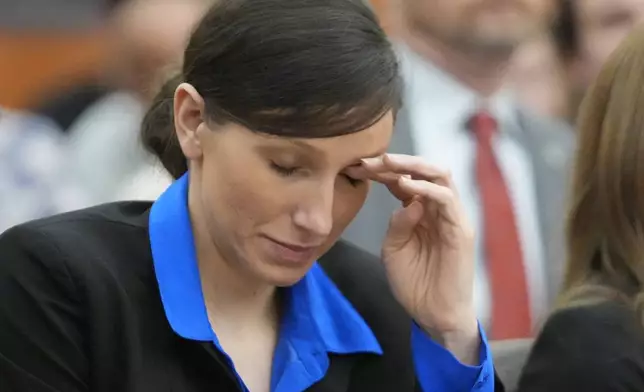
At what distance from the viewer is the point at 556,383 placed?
46.4 inches

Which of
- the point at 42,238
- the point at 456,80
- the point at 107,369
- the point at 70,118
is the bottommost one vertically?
the point at 70,118

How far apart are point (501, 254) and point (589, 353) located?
826 millimetres

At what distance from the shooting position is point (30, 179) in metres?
2.19

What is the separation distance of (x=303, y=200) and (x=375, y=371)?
0.91 ft

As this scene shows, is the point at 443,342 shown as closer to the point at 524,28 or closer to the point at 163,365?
the point at 163,365

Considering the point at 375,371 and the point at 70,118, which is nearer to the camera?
the point at 375,371

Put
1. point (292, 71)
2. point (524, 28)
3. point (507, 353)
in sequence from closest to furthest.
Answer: point (292, 71) → point (507, 353) → point (524, 28)

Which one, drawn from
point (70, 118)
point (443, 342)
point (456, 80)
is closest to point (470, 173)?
point (456, 80)

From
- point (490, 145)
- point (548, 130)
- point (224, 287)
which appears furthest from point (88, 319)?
point (548, 130)

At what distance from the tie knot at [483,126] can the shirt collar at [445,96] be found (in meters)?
0.02

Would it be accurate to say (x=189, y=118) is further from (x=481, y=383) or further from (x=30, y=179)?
(x=30, y=179)

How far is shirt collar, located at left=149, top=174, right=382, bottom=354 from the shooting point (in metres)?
1.10

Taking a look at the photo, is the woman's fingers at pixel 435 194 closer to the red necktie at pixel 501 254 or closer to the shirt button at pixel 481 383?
the shirt button at pixel 481 383

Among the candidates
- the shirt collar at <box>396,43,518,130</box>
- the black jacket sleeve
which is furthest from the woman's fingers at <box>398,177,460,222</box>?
the shirt collar at <box>396,43,518,130</box>
